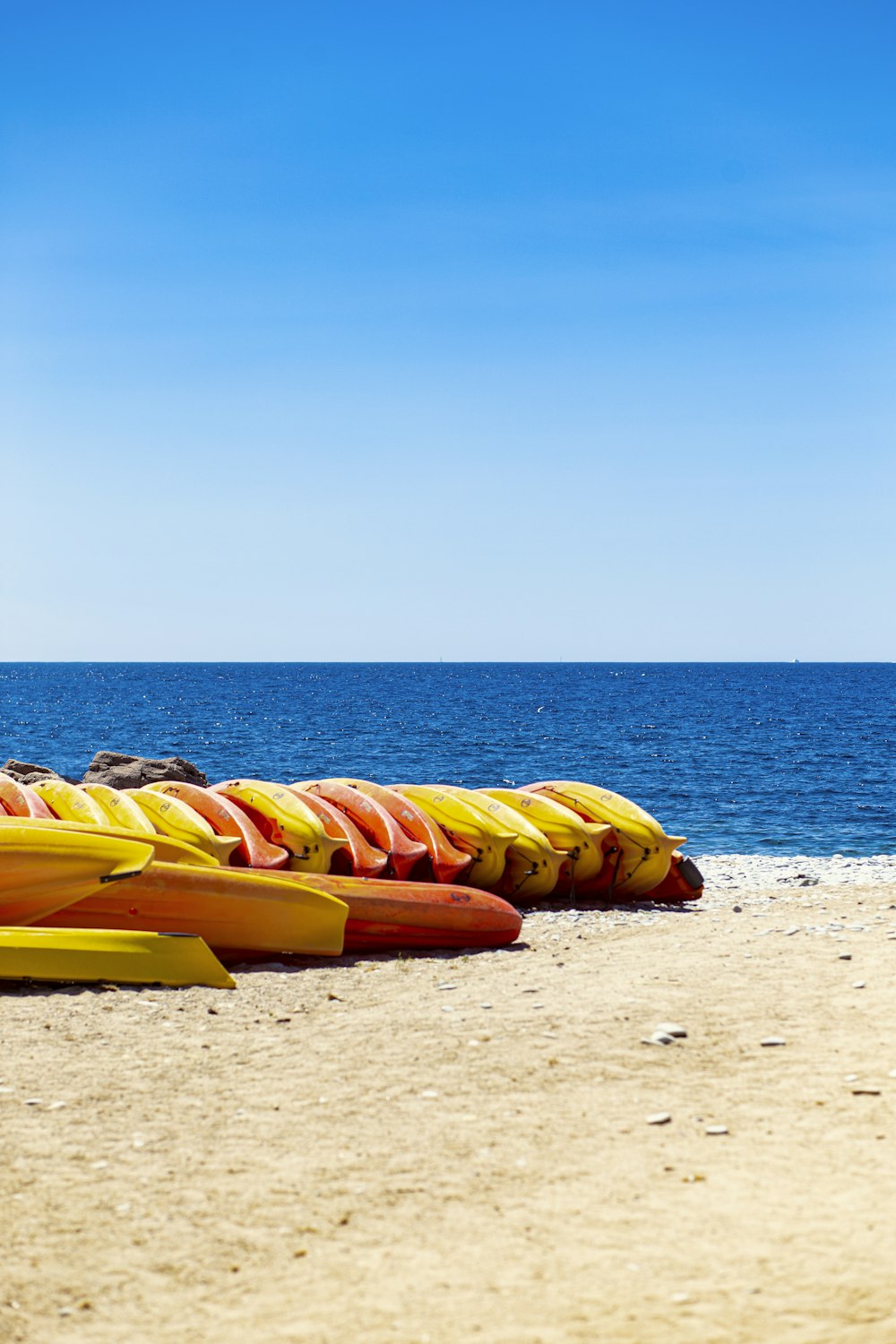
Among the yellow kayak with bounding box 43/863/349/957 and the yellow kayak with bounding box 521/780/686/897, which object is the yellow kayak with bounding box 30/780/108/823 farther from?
the yellow kayak with bounding box 521/780/686/897

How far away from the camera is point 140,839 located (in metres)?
9.13

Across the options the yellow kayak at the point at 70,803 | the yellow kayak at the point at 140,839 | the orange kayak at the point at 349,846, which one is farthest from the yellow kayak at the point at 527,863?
the yellow kayak at the point at 70,803

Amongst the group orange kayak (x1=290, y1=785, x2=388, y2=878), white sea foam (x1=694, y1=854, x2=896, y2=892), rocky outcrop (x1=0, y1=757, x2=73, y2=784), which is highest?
orange kayak (x1=290, y1=785, x2=388, y2=878)

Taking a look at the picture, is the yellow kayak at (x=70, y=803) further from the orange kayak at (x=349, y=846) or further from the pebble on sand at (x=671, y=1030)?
the pebble on sand at (x=671, y=1030)

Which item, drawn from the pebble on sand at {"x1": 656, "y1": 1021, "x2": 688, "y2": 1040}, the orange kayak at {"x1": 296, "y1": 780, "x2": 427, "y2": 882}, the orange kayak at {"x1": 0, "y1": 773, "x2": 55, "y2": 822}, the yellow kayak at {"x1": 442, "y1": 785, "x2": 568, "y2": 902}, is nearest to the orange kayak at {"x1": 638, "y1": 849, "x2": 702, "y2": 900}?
the yellow kayak at {"x1": 442, "y1": 785, "x2": 568, "y2": 902}

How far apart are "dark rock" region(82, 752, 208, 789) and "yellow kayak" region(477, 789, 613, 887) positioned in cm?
935

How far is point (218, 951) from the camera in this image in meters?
8.78

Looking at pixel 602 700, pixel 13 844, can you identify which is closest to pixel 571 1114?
pixel 13 844

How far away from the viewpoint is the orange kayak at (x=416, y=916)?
934 centimetres

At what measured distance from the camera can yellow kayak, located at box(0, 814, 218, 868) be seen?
8883mm

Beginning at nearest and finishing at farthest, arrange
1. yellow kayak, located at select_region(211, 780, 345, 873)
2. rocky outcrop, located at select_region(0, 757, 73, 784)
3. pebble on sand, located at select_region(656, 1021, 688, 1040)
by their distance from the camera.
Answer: pebble on sand, located at select_region(656, 1021, 688, 1040)
yellow kayak, located at select_region(211, 780, 345, 873)
rocky outcrop, located at select_region(0, 757, 73, 784)

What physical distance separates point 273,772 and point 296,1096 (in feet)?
104

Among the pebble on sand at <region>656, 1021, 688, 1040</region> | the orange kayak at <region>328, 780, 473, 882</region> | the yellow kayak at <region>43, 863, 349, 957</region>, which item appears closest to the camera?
the pebble on sand at <region>656, 1021, 688, 1040</region>

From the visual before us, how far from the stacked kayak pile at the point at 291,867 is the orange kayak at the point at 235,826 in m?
0.02
